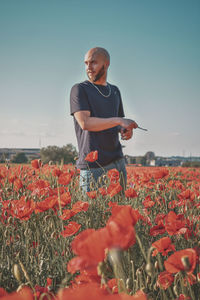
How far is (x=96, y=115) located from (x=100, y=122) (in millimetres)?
397

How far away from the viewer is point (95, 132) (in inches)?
98.0

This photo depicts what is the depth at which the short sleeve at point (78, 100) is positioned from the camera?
2.29m

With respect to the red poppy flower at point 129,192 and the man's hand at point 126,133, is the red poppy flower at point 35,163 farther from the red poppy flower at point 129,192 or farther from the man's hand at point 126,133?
the red poppy flower at point 129,192

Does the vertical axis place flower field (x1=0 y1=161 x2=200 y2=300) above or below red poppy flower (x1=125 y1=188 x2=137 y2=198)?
below

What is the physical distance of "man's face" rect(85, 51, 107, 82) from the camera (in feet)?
7.83

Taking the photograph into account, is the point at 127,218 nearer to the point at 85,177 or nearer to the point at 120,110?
the point at 85,177

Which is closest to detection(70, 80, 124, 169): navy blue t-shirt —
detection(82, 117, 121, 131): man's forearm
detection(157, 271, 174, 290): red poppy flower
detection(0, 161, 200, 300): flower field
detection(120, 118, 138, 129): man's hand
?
detection(82, 117, 121, 131): man's forearm

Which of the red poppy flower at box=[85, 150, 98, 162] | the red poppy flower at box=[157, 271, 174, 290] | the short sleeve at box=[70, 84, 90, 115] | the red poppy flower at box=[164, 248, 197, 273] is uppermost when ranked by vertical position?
the short sleeve at box=[70, 84, 90, 115]

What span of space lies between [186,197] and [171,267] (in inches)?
46.2

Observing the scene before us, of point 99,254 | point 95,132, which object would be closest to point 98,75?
point 95,132

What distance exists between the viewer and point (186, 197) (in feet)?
6.47

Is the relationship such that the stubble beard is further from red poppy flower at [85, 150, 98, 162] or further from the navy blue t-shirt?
red poppy flower at [85, 150, 98, 162]

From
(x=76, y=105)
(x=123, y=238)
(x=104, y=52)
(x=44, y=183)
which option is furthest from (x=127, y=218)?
(x=104, y=52)

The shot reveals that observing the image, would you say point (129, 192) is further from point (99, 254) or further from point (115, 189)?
point (99, 254)
